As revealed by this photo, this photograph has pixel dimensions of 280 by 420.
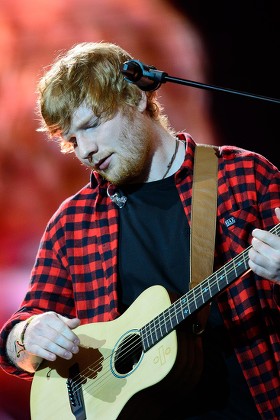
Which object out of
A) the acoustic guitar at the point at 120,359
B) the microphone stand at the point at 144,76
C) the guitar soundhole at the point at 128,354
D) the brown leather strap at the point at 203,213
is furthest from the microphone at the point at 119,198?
the microphone stand at the point at 144,76

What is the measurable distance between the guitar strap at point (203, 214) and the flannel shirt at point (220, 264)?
0.12 feet

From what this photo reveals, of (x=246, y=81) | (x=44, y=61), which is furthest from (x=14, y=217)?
(x=246, y=81)

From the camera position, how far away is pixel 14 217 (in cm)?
408

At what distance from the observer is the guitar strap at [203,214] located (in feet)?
8.40

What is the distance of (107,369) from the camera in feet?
8.51

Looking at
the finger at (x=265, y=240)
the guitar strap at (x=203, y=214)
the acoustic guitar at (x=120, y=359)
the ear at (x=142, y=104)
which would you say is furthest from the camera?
the ear at (x=142, y=104)

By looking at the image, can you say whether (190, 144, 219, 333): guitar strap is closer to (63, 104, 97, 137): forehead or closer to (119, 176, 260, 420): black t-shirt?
(119, 176, 260, 420): black t-shirt

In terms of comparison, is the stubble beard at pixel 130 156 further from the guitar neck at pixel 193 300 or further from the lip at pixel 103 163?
the guitar neck at pixel 193 300

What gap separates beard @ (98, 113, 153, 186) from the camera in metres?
2.87

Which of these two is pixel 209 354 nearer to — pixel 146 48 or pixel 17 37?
pixel 146 48

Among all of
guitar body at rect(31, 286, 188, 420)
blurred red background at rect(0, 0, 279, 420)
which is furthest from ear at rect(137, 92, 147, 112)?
blurred red background at rect(0, 0, 279, 420)

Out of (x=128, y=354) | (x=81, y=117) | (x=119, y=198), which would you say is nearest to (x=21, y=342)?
(x=128, y=354)

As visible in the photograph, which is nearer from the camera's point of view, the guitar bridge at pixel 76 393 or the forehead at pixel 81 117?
the guitar bridge at pixel 76 393

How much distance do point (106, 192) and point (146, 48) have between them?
4.57 ft
